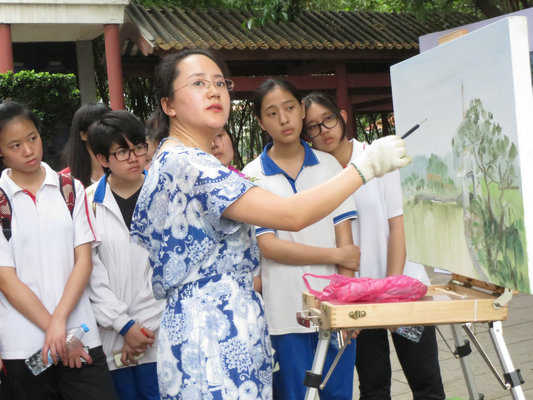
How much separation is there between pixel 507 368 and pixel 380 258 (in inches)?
38.5

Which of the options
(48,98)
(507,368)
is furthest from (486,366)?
(48,98)

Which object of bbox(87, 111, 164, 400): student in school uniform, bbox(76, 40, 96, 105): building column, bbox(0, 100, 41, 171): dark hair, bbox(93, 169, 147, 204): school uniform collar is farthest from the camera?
bbox(76, 40, 96, 105): building column

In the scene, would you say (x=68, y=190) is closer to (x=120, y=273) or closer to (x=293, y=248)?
(x=120, y=273)

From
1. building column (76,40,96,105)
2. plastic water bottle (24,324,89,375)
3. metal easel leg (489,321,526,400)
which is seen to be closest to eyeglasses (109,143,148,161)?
plastic water bottle (24,324,89,375)

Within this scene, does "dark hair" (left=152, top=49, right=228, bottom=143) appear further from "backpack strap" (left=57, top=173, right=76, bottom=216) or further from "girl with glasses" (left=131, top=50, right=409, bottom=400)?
"backpack strap" (left=57, top=173, right=76, bottom=216)

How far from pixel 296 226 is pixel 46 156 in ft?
6.39

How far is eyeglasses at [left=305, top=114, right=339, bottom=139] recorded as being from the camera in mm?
2978

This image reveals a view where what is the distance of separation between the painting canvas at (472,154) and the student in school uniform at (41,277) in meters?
1.25

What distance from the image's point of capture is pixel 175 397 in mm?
1890

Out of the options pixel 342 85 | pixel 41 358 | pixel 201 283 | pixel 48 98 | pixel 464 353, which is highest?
pixel 342 85

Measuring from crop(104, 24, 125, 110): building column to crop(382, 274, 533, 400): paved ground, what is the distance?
5.47 m

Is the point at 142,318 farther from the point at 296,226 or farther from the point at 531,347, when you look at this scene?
the point at 531,347

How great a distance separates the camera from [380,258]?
291 cm

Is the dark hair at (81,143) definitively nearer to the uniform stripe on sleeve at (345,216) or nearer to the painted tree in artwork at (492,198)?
the uniform stripe on sleeve at (345,216)
